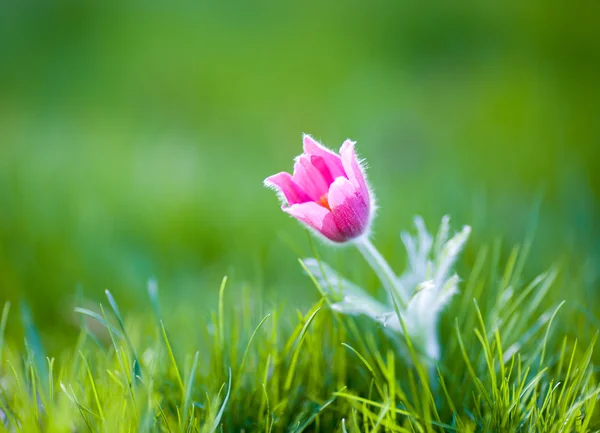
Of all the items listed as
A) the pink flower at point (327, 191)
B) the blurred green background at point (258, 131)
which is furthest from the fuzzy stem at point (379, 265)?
the blurred green background at point (258, 131)

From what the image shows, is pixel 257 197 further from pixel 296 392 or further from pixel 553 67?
pixel 553 67

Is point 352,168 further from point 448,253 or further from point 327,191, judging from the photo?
point 448,253

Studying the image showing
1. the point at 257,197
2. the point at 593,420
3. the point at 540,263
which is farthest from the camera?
the point at 257,197

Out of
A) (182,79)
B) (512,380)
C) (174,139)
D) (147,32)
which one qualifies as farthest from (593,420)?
(147,32)

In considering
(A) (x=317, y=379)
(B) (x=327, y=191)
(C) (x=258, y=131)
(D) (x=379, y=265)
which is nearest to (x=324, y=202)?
(B) (x=327, y=191)

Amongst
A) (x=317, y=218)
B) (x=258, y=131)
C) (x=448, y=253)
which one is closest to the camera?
(x=317, y=218)

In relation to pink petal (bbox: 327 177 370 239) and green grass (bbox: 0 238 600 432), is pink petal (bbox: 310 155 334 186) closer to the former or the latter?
pink petal (bbox: 327 177 370 239)

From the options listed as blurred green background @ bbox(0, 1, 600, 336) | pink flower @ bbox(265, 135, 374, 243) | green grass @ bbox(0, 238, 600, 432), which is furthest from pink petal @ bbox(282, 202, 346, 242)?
blurred green background @ bbox(0, 1, 600, 336)
